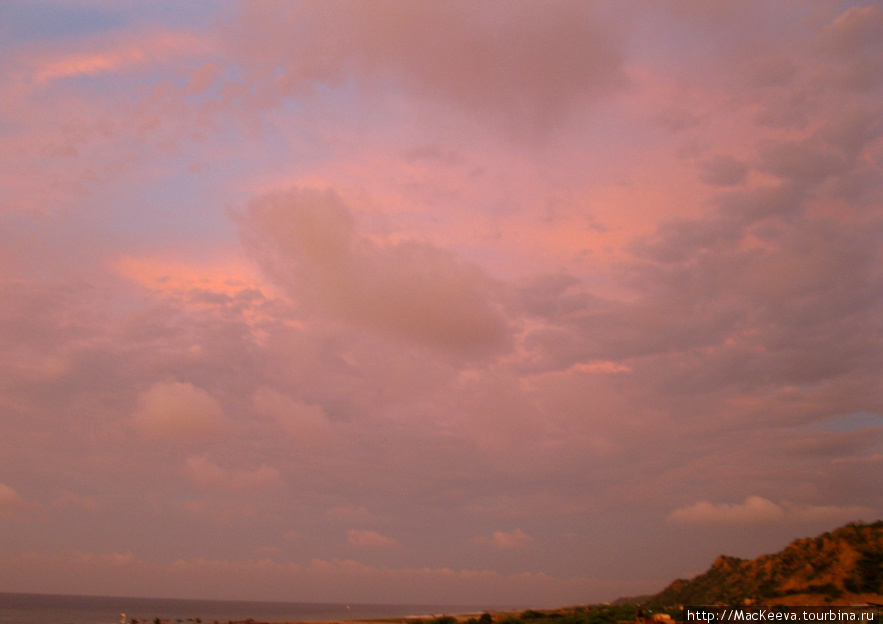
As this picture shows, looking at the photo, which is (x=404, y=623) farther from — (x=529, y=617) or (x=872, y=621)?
(x=872, y=621)

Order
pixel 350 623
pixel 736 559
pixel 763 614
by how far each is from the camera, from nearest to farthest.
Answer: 1. pixel 763 614
2. pixel 350 623
3. pixel 736 559

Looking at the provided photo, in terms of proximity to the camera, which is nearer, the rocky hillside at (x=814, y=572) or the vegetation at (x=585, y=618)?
the vegetation at (x=585, y=618)

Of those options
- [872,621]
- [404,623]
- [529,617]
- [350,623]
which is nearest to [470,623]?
[529,617]

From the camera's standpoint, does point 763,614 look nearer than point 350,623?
Yes

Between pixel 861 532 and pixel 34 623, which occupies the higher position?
pixel 861 532

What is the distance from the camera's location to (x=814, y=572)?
194 ft

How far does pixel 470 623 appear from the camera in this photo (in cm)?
4569

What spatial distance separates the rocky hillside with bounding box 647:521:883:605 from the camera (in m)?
54.0

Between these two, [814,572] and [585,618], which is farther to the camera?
[814,572]

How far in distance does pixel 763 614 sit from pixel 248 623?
131 feet

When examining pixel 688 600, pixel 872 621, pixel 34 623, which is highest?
pixel 872 621

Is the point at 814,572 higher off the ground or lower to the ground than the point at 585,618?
higher

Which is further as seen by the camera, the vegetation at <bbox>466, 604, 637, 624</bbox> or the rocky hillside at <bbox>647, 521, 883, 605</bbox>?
the rocky hillside at <bbox>647, 521, 883, 605</bbox>

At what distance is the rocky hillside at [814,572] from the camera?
54000 millimetres
